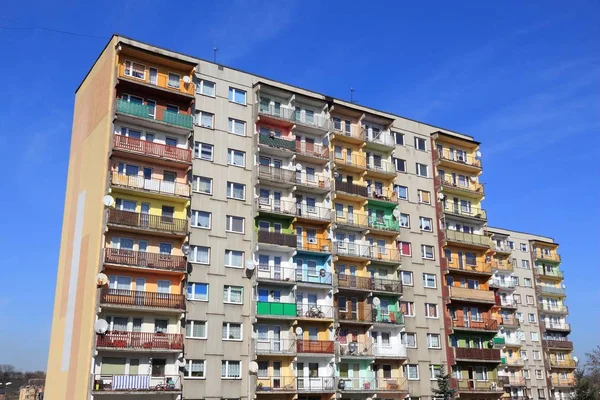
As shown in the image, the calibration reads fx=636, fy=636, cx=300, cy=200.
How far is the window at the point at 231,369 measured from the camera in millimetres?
45281

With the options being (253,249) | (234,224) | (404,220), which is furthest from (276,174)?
(404,220)

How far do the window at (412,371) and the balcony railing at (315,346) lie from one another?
8673 millimetres

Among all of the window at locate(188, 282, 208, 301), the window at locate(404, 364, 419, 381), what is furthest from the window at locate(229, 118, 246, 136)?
the window at locate(404, 364, 419, 381)

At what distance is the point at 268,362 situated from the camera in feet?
158

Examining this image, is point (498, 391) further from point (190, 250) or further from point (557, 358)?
point (557, 358)

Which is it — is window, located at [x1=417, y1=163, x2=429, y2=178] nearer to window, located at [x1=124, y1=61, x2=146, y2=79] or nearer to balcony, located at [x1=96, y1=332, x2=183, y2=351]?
window, located at [x1=124, y1=61, x2=146, y2=79]

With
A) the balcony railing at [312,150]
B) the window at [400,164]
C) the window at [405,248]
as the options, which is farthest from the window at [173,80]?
the window at [405,248]

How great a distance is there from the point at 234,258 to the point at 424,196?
2212 cm

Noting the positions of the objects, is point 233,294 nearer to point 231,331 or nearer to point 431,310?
point 231,331

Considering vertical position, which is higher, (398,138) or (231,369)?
(398,138)

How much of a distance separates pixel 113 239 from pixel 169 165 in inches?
275

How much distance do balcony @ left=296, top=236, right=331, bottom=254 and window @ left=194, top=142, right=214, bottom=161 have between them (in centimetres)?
1008

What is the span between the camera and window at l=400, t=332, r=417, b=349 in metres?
55.3

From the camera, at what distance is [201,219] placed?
47.9 m
